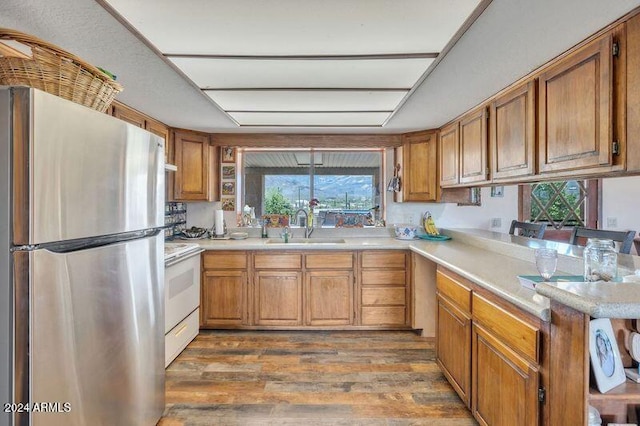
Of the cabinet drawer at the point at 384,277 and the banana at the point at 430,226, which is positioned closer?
the cabinet drawer at the point at 384,277

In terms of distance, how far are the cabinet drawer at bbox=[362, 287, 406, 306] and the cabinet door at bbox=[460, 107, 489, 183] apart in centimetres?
123

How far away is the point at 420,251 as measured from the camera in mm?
2826

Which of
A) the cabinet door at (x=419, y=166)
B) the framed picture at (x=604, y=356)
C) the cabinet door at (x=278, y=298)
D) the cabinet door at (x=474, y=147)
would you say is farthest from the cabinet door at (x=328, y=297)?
the framed picture at (x=604, y=356)

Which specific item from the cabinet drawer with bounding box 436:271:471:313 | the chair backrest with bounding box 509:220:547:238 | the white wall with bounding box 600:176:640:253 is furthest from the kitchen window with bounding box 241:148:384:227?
the white wall with bounding box 600:176:640:253

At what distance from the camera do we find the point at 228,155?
3.81 metres

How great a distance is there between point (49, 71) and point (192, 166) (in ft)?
7.52

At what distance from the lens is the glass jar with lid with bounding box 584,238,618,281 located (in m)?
1.26

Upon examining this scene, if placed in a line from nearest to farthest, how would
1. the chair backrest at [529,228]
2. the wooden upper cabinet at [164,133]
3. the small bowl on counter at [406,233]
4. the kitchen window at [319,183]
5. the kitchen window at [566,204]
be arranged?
the wooden upper cabinet at [164,133] → the chair backrest at [529,228] → the small bowl on counter at [406,233] → the kitchen window at [319,183] → the kitchen window at [566,204]

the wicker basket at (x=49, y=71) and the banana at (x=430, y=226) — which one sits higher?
the wicker basket at (x=49, y=71)

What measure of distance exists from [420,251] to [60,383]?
8.18 ft

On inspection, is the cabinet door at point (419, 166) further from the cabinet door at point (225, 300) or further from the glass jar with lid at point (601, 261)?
the glass jar with lid at point (601, 261)

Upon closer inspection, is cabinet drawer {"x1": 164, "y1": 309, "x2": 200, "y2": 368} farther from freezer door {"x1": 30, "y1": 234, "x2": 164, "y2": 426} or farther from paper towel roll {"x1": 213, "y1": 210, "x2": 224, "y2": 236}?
paper towel roll {"x1": 213, "y1": 210, "x2": 224, "y2": 236}

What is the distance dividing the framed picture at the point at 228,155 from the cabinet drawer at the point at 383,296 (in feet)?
7.03

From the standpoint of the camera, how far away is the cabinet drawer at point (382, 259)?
3.19 meters
